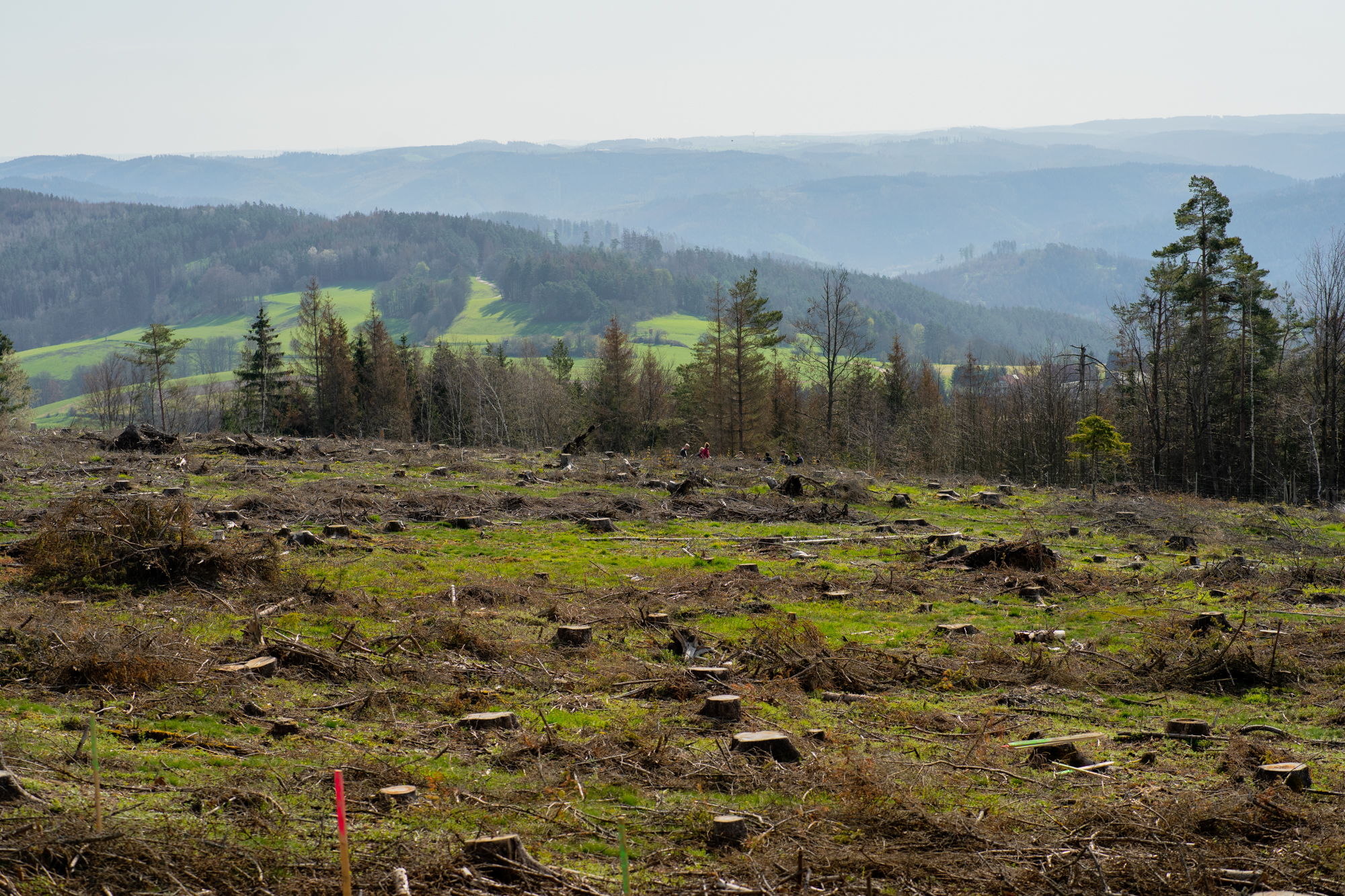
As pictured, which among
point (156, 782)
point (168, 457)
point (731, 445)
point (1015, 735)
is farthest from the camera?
point (731, 445)

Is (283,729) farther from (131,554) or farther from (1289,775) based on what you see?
(1289,775)

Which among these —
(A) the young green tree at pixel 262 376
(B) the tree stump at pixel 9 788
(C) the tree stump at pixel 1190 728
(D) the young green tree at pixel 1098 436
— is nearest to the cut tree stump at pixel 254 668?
(B) the tree stump at pixel 9 788

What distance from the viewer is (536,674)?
30.4 feet

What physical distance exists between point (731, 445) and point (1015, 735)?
171 ft

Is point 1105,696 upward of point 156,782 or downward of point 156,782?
downward

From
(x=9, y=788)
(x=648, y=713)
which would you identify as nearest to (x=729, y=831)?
(x=648, y=713)

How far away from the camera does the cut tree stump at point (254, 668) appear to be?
26.7 feet

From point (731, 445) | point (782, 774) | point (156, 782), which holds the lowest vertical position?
point (731, 445)

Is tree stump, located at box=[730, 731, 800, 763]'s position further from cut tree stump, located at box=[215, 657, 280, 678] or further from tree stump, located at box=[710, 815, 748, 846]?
cut tree stump, located at box=[215, 657, 280, 678]

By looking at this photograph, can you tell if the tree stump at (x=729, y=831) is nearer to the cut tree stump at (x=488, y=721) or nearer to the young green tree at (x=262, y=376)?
the cut tree stump at (x=488, y=721)

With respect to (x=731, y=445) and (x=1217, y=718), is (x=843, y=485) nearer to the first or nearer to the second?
(x=1217, y=718)

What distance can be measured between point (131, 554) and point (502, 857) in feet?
31.6

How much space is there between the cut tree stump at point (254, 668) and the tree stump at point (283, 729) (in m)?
1.37

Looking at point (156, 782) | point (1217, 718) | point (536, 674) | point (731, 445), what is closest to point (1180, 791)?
point (1217, 718)
